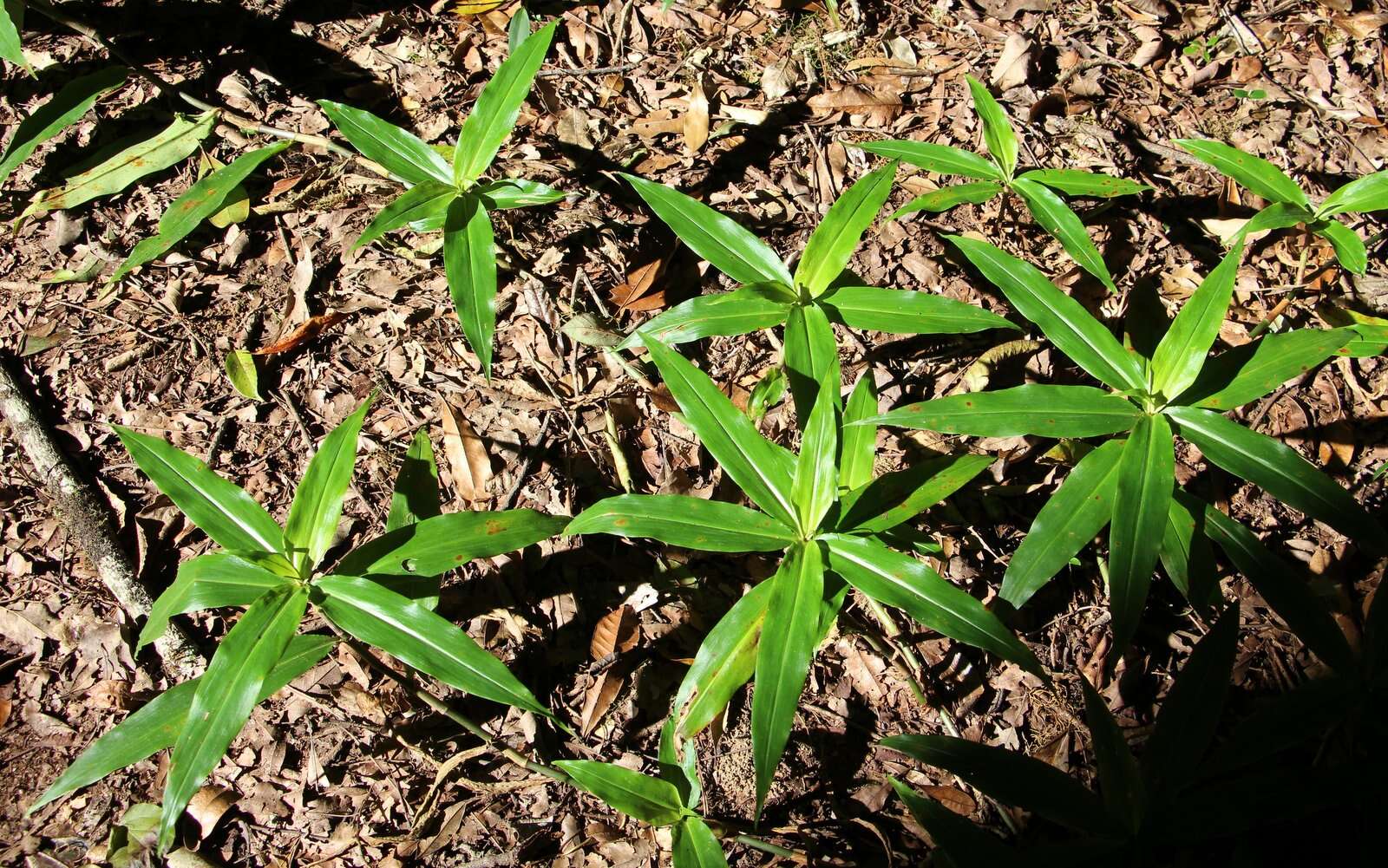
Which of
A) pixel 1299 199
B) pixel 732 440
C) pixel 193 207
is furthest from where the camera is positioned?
pixel 193 207

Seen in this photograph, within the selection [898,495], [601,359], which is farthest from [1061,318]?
[601,359]

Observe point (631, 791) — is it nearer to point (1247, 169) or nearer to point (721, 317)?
point (721, 317)

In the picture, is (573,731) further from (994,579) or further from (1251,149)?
(1251,149)

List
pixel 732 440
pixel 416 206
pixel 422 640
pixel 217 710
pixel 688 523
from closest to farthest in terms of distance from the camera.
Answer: pixel 217 710, pixel 422 640, pixel 688 523, pixel 732 440, pixel 416 206

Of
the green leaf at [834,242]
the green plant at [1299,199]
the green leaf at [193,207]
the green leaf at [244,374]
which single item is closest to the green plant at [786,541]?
the green leaf at [834,242]

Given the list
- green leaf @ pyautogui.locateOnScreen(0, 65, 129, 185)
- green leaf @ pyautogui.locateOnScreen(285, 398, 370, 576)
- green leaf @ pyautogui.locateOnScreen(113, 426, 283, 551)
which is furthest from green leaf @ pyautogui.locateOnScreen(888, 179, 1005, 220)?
green leaf @ pyautogui.locateOnScreen(0, 65, 129, 185)
